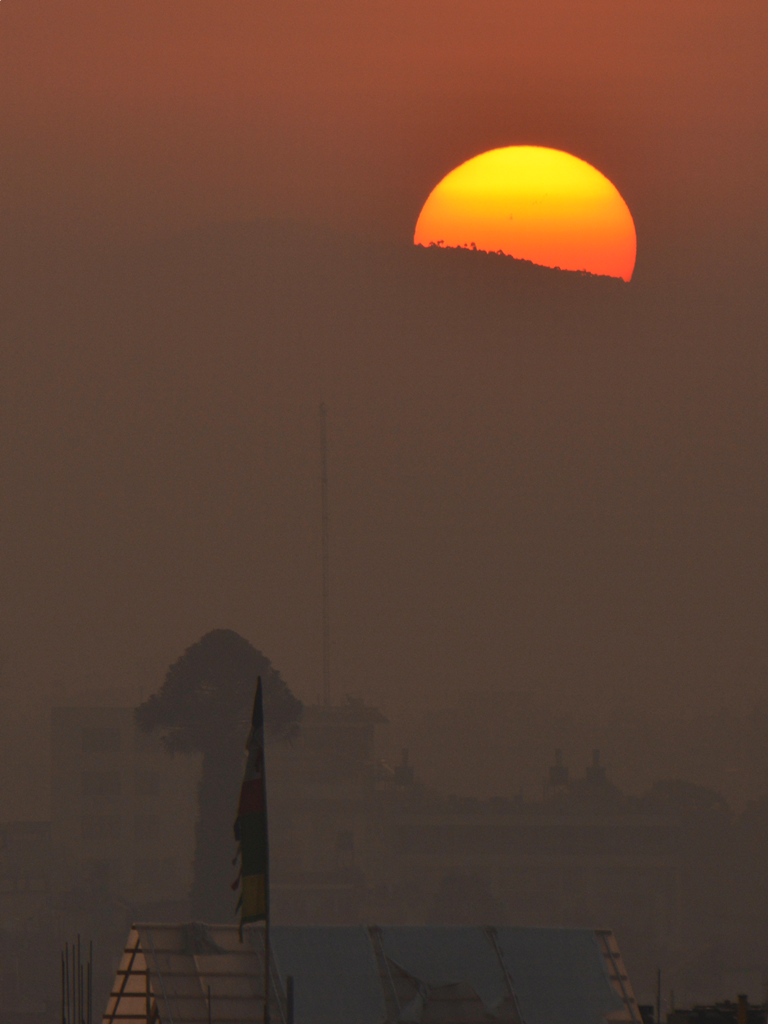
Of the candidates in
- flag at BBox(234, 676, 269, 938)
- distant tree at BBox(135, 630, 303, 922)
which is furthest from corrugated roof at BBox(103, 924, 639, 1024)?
distant tree at BBox(135, 630, 303, 922)

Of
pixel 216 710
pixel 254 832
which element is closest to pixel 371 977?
pixel 254 832

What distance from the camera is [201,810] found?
172375mm

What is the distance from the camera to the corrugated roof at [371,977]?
35406 millimetres

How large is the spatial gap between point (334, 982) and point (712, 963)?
509 ft

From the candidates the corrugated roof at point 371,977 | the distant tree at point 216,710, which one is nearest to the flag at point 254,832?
the corrugated roof at point 371,977

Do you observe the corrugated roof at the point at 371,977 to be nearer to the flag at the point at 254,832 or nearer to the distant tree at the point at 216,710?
the flag at the point at 254,832

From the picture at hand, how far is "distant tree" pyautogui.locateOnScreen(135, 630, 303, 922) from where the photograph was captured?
579 feet

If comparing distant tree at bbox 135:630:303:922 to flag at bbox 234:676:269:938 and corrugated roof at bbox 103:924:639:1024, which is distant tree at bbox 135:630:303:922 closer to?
corrugated roof at bbox 103:924:639:1024

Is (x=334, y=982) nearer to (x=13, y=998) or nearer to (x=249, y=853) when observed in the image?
(x=249, y=853)

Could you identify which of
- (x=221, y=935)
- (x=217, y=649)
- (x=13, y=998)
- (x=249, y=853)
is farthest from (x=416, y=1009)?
(x=217, y=649)

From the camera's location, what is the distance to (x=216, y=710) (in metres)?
182

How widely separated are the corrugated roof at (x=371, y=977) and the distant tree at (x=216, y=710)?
13411 centimetres

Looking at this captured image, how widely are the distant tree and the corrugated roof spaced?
134m

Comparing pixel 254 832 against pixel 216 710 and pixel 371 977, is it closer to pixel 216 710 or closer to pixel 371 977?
pixel 371 977
